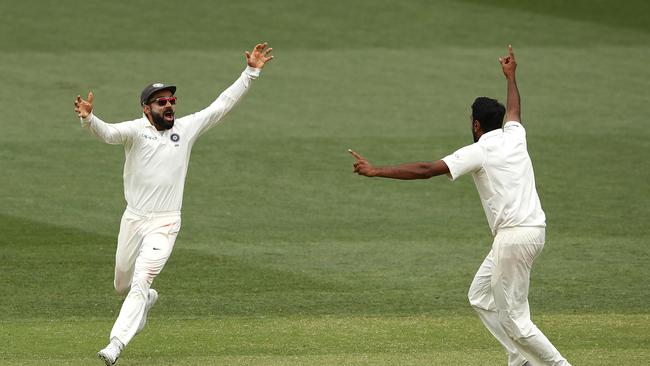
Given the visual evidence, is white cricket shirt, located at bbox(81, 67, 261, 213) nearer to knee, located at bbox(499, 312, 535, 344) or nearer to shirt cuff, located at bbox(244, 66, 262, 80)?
shirt cuff, located at bbox(244, 66, 262, 80)

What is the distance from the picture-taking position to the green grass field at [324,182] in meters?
12.8

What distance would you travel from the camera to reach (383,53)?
94.5 feet

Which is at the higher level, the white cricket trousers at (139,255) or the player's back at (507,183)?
the player's back at (507,183)

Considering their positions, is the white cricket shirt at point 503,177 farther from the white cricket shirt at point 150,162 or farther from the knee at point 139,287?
the knee at point 139,287

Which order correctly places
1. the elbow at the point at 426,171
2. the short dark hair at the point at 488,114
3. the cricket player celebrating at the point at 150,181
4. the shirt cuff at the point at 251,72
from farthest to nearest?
the shirt cuff at the point at 251,72 → the cricket player celebrating at the point at 150,181 → the short dark hair at the point at 488,114 → the elbow at the point at 426,171

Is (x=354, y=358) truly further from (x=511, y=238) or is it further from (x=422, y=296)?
(x=422, y=296)

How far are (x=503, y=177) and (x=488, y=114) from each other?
0.56 m

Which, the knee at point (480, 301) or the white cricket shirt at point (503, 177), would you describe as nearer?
the white cricket shirt at point (503, 177)

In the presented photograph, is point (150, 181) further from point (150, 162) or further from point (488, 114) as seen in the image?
point (488, 114)

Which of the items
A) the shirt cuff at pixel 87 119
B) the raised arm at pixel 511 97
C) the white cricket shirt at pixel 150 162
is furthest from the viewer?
the white cricket shirt at pixel 150 162

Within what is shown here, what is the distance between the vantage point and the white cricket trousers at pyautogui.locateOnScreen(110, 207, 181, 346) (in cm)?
1098

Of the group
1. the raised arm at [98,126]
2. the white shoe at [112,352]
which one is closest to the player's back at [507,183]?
the raised arm at [98,126]

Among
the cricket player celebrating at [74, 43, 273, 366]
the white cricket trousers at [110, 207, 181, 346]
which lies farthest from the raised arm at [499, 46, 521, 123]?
the white cricket trousers at [110, 207, 181, 346]

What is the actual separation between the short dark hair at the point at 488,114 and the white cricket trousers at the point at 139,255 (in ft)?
9.55
